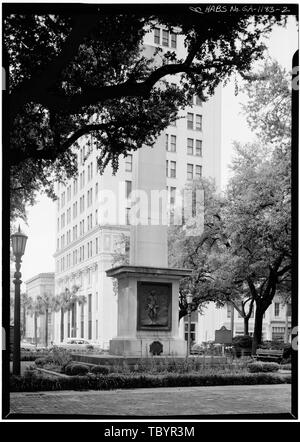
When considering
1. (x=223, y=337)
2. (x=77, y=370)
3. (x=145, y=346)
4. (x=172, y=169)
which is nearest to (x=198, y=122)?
(x=77, y=370)

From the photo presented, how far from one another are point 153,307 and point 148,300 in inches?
8.7

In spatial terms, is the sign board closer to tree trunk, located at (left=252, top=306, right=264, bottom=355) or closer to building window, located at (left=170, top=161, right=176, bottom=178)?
building window, located at (left=170, top=161, right=176, bottom=178)

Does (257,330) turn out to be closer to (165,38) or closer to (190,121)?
(190,121)

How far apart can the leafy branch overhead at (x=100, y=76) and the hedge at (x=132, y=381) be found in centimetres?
286

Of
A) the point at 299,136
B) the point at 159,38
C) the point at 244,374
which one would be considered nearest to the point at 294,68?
the point at 299,136

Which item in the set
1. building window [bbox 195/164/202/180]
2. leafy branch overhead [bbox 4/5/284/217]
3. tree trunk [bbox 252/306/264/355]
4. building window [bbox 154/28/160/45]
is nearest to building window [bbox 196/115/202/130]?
leafy branch overhead [bbox 4/5/284/217]

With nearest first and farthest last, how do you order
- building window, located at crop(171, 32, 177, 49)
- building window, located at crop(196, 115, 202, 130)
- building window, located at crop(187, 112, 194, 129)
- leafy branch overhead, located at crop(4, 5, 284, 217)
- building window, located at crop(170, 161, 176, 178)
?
leafy branch overhead, located at crop(4, 5, 284, 217), building window, located at crop(171, 32, 177, 49), building window, located at crop(196, 115, 202, 130), building window, located at crop(187, 112, 194, 129), building window, located at crop(170, 161, 176, 178)

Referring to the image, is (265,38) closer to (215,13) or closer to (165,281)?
(215,13)

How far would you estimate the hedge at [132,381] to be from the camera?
33.2ft

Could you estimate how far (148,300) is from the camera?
15.2 m

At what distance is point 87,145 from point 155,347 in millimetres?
6688

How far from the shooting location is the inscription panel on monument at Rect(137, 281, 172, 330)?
15031mm

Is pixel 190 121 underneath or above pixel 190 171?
above

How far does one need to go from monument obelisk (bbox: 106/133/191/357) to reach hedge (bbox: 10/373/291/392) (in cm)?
273
